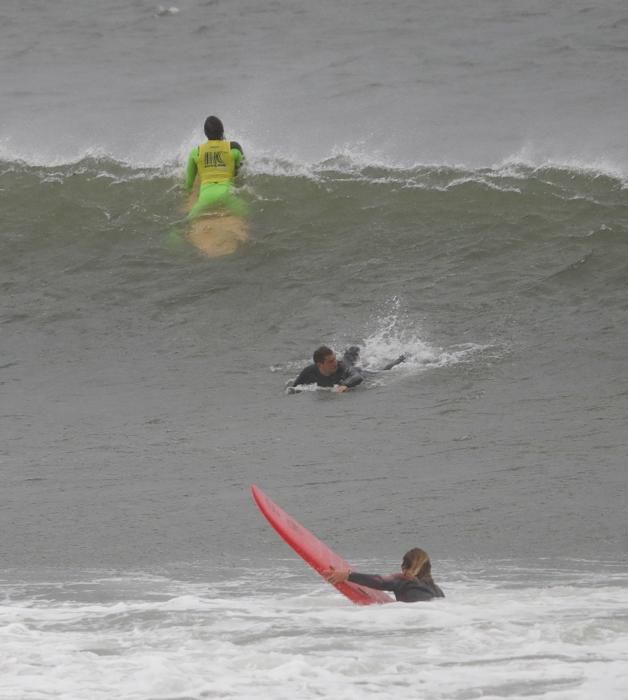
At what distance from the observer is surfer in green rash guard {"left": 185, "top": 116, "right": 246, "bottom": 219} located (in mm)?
15906

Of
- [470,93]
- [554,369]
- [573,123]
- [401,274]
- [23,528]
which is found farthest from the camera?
[470,93]

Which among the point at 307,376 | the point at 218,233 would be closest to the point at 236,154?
the point at 218,233

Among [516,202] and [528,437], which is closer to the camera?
[528,437]

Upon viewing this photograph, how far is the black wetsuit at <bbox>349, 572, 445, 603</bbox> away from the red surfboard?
0.43 ft

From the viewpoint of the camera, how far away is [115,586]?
8.02m

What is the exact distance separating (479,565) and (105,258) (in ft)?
29.1

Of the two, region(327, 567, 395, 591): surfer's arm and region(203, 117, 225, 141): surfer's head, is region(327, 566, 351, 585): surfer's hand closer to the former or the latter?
region(327, 567, 395, 591): surfer's arm

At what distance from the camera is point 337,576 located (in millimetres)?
7570

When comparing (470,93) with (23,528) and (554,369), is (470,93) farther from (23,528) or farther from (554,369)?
(23,528)

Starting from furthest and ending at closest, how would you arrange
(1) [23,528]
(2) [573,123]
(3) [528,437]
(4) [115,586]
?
1. (2) [573,123]
2. (3) [528,437]
3. (1) [23,528]
4. (4) [115,586]

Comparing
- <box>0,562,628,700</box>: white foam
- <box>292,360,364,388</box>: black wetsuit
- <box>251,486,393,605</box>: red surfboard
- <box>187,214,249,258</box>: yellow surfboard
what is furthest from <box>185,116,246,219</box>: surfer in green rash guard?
<box>0,562,628,700</box>: white foam

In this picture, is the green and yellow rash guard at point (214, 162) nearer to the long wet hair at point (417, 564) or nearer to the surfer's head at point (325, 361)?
the surfer's head at point (325, 361)

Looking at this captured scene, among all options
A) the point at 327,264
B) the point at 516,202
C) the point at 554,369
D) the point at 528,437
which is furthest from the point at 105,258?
the point at 528,437

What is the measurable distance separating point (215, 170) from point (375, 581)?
9.36 meters
